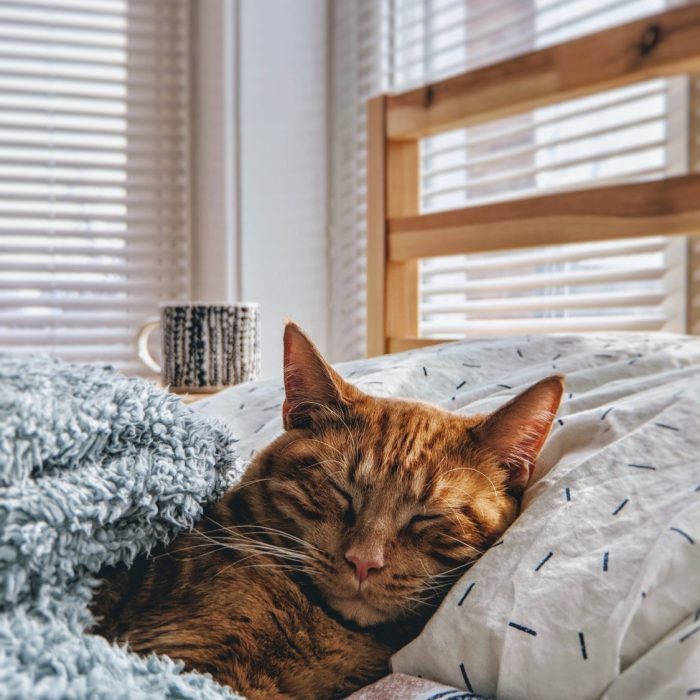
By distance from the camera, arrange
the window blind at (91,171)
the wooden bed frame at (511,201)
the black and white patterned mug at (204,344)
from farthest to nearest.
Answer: the window blind at (91,171), the black and white patterned mug at (204,344), the wooden bed frame at (511,201)

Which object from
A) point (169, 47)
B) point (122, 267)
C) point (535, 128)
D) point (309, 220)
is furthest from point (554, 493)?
point (169, 47)

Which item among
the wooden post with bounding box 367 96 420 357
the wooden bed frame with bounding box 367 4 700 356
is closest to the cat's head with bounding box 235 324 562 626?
the wooden bed frame with bounding box 367 4 700 356

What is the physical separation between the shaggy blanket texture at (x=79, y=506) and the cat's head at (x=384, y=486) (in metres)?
0.09

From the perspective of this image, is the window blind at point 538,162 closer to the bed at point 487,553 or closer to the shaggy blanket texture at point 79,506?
the bed at point 487,553

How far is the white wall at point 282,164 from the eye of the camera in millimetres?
2404

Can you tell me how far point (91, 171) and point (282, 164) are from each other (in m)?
0.65

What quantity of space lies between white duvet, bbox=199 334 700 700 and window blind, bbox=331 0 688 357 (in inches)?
36.2

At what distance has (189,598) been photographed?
68 centimetres

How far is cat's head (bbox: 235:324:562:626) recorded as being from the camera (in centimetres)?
70

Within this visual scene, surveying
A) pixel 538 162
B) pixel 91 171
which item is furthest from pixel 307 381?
pixel 91 171

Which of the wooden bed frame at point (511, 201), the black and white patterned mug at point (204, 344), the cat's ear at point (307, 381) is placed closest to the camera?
the cat's ear at point (307, 381)

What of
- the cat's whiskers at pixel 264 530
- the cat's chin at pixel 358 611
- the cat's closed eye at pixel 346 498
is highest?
the cat's closed eye at pixel 346 498

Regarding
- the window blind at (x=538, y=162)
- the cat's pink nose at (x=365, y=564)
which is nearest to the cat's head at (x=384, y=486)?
the cat's pink nose at (x=365, y=564)

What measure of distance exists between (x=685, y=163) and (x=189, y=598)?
4.58ft
